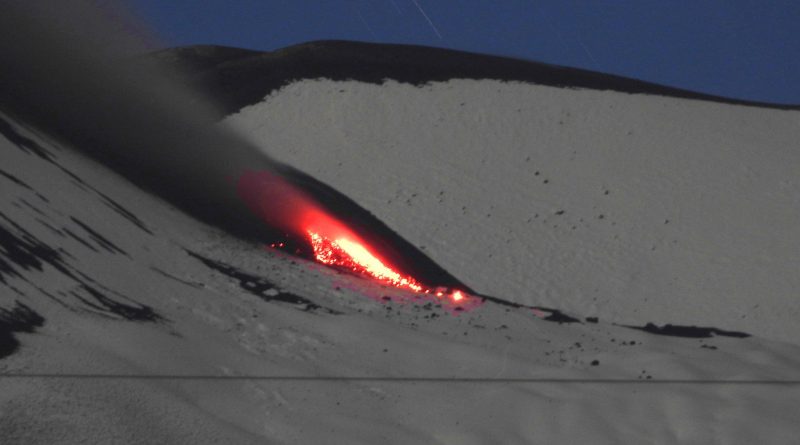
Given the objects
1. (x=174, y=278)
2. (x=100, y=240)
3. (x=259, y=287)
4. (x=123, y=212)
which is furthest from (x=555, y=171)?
(x=100, y=240)

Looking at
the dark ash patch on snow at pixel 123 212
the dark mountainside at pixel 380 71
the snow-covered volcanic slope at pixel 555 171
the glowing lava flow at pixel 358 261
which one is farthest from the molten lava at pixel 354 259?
the dark mountainside at pixel 380 71

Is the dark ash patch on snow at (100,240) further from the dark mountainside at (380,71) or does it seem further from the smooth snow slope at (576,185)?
the dark mountainside at (380,71)

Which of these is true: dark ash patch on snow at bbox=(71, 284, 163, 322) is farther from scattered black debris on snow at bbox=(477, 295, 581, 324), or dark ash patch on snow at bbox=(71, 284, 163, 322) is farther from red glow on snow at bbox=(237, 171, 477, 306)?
scattered black debris on snow at bbox=(477, 295, 581, 324)

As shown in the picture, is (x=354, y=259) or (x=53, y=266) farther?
(x=354, y=259)

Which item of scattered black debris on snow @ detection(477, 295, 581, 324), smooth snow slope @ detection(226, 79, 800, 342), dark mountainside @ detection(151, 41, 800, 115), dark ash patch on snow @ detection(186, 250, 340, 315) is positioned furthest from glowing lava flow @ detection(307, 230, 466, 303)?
dark mountainside @ detection(151, 41, 800, 115)

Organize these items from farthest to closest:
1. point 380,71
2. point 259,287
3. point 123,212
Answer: point 380,71 < point 123,212 < point 259,287

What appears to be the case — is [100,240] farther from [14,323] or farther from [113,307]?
[14,323]
